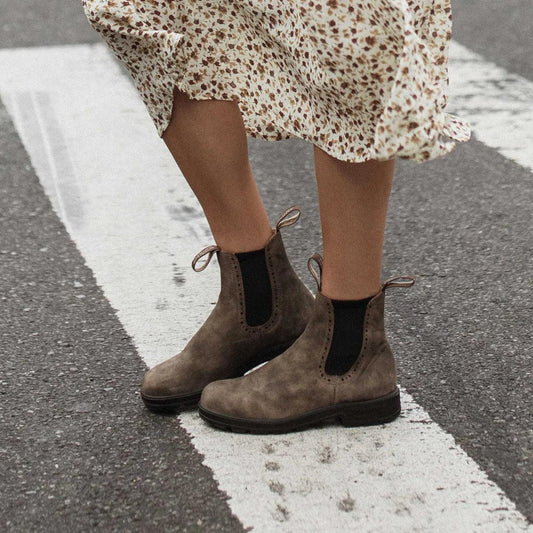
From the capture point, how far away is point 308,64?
6.09 feet

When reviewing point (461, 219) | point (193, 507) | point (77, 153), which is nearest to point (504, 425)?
point (193, 507)

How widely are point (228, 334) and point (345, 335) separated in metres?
0.25

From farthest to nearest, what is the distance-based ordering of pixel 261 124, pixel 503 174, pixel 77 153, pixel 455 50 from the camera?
pixel 455 50 → pixel 77 153 → pixel 503 174 → pixel 261 124

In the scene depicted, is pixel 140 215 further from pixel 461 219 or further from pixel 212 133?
pixel 212 133

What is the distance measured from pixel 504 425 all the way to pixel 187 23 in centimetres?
96

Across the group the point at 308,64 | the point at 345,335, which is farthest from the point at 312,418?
the point at 308,64

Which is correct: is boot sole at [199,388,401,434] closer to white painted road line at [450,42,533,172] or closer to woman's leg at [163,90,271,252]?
woman's leg at [163,90,271,252]

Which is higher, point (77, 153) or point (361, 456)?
point (361, 456)

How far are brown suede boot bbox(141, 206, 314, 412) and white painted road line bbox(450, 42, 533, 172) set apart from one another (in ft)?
5.81

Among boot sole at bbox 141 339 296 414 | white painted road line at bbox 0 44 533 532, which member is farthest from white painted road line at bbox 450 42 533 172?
boot sole at bbox 141 339 296 414

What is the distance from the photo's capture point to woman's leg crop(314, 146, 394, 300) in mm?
1929

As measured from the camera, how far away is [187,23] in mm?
1980


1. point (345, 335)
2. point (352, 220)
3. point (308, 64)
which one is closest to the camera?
point (308, 64)

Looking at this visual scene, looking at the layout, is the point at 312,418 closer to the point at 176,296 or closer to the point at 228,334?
the point at 228,334
